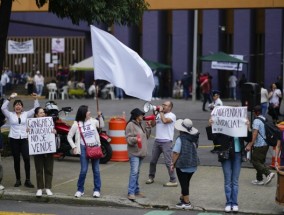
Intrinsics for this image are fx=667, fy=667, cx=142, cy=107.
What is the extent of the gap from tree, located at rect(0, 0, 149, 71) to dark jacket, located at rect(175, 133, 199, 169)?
442cm

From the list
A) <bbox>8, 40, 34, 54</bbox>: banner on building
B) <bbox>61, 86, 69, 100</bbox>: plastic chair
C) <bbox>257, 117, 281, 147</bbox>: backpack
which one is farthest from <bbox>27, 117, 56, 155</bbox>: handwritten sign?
<bbox>8, 40, 34, 54</bbox>: banner on building

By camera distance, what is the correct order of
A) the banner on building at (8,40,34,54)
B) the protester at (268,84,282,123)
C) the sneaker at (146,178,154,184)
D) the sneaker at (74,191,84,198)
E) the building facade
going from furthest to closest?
the banner on building at (8,40,34,54)
the building facade
the protester at (268,84,282,123)
the sneaker at (146,178,154,184)
the sneaker at (74,191,84,198)

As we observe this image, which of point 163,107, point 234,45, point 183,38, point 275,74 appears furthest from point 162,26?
point 163,107

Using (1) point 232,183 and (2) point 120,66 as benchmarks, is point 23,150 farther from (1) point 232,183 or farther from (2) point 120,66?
(1) point 232,183

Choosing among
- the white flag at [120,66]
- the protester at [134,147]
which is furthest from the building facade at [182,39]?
the protester at [134,147]

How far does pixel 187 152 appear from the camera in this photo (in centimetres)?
1159

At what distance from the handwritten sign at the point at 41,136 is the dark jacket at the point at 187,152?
260cm

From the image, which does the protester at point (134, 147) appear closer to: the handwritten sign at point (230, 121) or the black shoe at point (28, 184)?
the handwritten sign at point (230, 121)

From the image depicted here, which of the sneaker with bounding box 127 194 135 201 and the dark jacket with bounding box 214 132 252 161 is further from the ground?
the dark jacket with bounding box 214 132 252 161

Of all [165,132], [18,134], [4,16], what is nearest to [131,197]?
[165,132]

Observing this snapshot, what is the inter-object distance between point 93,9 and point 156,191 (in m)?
4.33

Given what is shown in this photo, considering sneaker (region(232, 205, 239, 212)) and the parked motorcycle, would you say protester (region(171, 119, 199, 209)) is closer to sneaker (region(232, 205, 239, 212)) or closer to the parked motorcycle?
sneaker (region(232, 205, 239, 212))

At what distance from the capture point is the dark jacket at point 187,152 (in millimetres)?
11578

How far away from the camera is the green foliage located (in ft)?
47.9
